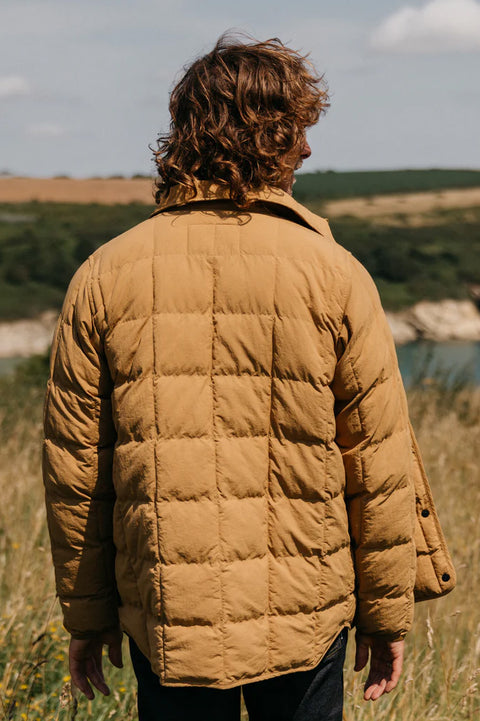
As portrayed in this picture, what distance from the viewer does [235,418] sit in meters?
1.48

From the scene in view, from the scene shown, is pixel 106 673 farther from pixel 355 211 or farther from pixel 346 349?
pixel 355 211

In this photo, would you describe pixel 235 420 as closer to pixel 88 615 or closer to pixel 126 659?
pixel 88 615

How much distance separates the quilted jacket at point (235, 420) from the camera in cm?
148

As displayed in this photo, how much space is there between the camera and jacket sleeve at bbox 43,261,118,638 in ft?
5.19

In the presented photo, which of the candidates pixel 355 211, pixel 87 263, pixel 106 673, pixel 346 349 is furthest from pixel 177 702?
pixel 355 211

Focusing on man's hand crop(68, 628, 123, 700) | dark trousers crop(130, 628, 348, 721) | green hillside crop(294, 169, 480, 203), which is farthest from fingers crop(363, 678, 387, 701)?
green hillside crop(294, 169, 480, 203)

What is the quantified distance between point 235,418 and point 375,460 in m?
0.29

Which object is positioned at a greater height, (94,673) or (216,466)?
(216,466)

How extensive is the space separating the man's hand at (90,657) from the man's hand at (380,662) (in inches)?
20.8

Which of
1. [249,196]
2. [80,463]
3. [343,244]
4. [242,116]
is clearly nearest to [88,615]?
[80,463]

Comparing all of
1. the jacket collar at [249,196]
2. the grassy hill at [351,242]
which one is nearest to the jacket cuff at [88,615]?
the jacket collar at [249,196]

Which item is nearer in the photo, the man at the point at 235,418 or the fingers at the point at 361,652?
the man at the point at 235,418

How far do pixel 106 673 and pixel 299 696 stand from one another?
1361mm

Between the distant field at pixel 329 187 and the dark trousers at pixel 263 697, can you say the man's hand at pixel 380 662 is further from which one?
the distant field at pixel 329 187
